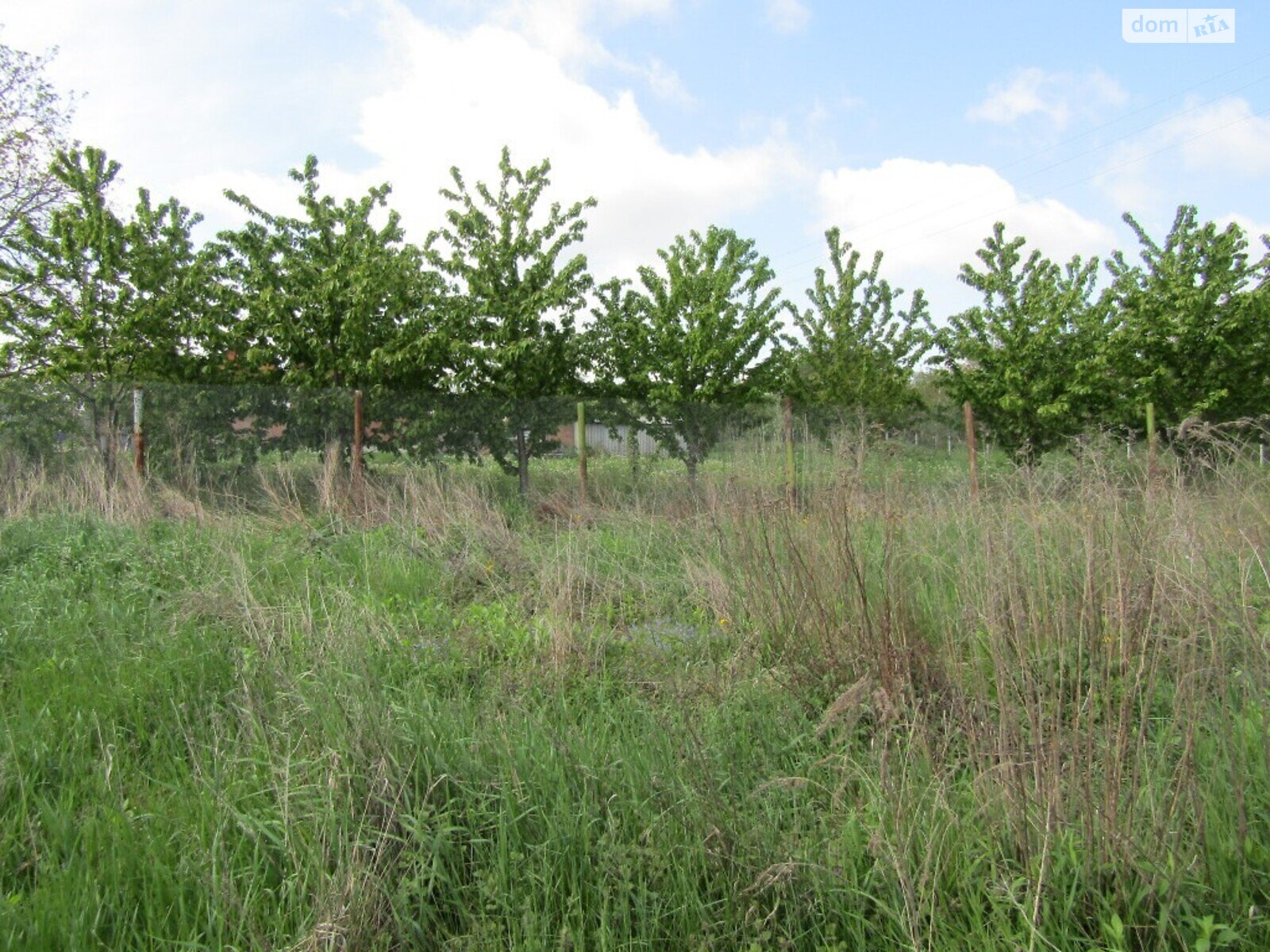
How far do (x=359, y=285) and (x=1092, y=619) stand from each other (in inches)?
380

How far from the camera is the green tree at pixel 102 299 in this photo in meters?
10.3

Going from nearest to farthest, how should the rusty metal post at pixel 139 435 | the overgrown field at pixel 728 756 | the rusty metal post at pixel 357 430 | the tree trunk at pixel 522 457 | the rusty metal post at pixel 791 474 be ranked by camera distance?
1. the overgrown field at pixel 728 756
2. the rusty metal post at pixel 791 474
3. the rusty metal post at pixel 139 435
4. the rusty metal post at pixel 357 430
5. the tree trunk at pixel 522 457

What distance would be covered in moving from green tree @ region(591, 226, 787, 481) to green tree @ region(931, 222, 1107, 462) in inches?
132

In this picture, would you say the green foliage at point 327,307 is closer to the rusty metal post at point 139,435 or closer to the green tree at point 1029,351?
the rusty metal post at point 139,435

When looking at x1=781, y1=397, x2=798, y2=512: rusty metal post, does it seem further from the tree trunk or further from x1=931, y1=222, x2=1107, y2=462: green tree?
x1=931, y1=222, x2=1107, y2=462: green tree

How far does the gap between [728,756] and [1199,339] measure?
40.5 feet

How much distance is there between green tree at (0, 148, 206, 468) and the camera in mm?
10328

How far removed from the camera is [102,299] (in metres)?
10.5

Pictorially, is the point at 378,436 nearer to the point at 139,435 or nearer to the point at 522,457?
the point at 522,457

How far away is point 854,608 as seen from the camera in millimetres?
3232

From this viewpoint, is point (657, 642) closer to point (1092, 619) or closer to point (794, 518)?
point (794, 518)

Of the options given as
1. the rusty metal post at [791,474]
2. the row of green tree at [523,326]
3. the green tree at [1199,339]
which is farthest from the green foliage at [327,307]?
the green tree at [1199,339]

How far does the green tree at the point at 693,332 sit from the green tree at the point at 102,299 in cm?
570

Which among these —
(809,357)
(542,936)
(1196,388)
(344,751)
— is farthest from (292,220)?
(1196,388)
